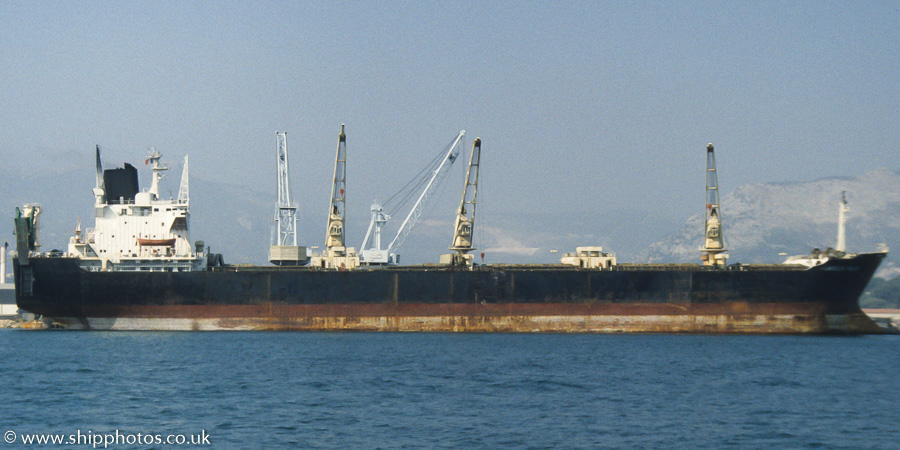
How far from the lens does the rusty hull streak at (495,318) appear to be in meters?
54.1

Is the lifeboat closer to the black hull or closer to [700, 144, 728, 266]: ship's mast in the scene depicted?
the black hull

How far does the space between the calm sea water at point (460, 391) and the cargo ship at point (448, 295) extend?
4.34 m

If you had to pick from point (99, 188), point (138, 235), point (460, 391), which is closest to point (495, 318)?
point (460, 391)

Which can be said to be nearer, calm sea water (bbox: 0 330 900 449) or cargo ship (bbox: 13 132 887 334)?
calm sea water (bbox: 0 330 900 449)

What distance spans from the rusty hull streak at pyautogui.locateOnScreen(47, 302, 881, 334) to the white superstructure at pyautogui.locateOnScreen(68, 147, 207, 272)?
3419 mm

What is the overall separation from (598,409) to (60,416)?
18.1m

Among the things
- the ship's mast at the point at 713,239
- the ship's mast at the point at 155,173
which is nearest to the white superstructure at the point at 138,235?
the ship's mast at the point at 155,173

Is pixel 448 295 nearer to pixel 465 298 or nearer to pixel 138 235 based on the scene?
pixel 465 298

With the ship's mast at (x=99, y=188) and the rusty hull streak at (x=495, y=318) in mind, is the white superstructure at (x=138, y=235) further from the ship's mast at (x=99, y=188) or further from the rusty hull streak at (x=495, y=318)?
the rusty hull streak at (x=495, y=318)

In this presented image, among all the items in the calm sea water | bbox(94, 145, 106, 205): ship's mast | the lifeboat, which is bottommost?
the calm sea water

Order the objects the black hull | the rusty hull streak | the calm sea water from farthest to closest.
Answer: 1. the rusty hull streak
2. the black hull
3. the calm sea water

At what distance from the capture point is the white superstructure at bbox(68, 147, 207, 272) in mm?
57219

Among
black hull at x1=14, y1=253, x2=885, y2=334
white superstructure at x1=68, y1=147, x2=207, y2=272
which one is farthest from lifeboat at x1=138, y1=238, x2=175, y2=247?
black hull at x1=14, y1=253, x2=885, y2=334

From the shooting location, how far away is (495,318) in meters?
54.8
